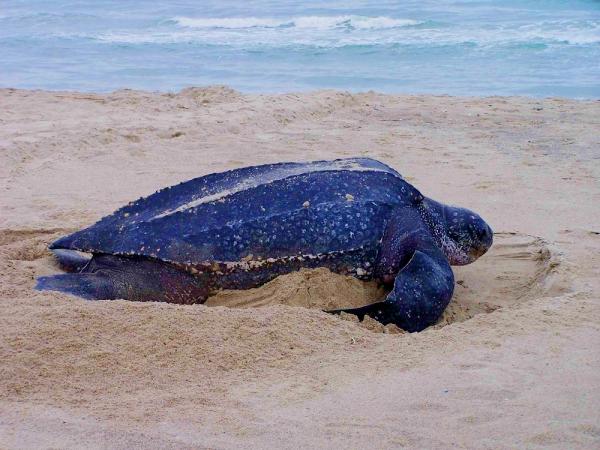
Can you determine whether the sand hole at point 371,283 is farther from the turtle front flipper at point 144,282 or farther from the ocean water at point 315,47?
the ocean water at point 315,47

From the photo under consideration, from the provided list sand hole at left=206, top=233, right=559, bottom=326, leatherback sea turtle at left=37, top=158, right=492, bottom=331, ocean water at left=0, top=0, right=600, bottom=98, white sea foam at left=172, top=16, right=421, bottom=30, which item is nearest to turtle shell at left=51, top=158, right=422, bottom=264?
leatherback sea turtle at left=37, top=158, right=492, bottom=331

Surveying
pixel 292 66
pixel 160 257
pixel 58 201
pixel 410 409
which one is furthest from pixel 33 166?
pixel 292 66

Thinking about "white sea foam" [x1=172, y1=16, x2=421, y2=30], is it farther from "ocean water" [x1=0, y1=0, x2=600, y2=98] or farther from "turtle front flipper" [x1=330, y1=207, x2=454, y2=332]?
"turtle front flipper" [x1=330, y1=207, x2=454, y2=332]

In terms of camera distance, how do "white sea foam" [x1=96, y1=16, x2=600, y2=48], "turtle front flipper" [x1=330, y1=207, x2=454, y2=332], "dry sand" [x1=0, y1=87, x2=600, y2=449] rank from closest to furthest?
1. "dry sand" [x1=0, y1=87, x2=600, y2=449]
2. "turtle front flipper" [x1=330, y1=207, x2=454, y2=332]
3. "white sea foam" [x1=96, y1=16, x2=600, y2=48]

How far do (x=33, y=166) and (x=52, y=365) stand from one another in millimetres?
3373

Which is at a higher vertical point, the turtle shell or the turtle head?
the turtle shell

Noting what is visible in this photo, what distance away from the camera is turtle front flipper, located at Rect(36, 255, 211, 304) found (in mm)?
3057

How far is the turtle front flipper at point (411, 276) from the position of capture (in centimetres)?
292

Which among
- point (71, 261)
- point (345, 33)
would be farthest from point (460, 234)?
point (345, 33)

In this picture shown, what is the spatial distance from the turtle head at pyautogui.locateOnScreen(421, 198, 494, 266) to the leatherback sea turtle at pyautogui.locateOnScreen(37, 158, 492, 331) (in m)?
0.26

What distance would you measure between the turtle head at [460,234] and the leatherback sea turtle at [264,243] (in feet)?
0.87

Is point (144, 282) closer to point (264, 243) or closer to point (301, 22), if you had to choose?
point (264, 243)

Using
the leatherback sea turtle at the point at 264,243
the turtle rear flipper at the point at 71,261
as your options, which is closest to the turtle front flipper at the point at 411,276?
the leatherback sea turtle at the point at 264,243

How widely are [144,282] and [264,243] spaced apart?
0.52 metres
